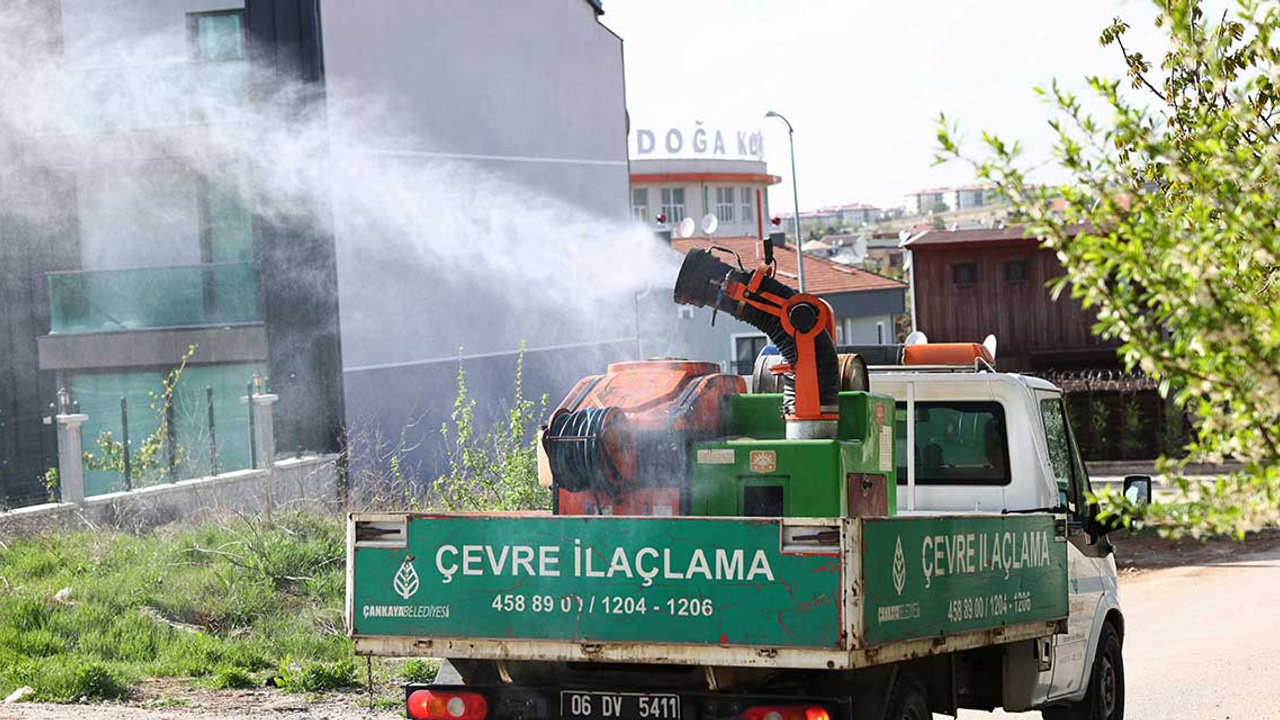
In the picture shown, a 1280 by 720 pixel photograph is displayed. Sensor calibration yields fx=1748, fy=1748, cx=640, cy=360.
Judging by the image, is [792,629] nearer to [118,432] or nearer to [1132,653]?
[1132,653]

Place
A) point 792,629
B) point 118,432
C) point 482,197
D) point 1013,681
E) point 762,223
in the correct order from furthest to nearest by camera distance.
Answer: point 762,223, point 482,197, point 118,432, point 1013,681, point 792,629

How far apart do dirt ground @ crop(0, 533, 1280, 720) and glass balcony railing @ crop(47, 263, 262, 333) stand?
40.9 ft


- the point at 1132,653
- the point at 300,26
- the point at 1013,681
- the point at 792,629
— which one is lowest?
the point at 1132,653

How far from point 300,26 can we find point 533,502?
1144 cm

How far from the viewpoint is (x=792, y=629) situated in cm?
705

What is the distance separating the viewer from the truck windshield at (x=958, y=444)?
9.78m

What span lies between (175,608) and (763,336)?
30.3 m

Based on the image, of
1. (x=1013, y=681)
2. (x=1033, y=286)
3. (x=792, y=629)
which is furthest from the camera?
(x=1033, y=286)

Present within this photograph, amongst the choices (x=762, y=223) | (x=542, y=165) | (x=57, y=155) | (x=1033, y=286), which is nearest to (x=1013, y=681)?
(x=57, y=155)

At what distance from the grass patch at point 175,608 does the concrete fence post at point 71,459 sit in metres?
1.27

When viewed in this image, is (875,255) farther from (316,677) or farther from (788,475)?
(788,475)

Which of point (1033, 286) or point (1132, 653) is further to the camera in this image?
point (1033, 286)

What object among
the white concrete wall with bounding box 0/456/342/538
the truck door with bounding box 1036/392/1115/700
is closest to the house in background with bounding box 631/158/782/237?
the white concrete wall with bounding box 0/456/342/538

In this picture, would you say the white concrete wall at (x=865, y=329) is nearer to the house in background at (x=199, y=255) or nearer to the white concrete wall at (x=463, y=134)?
the white concrete wall at (x=463, y=134)
